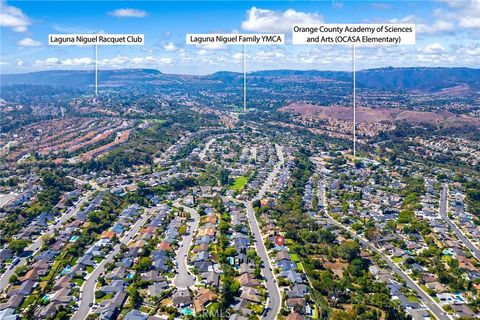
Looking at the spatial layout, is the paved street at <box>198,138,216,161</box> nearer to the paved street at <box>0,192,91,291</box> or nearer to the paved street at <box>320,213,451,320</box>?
the paved street at <box>0,192,91,291</box>

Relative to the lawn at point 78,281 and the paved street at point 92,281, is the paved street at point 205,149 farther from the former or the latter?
the lawn at point 78,281

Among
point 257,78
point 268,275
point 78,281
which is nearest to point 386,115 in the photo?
point 268,275

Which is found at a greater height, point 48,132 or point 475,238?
point 48,132

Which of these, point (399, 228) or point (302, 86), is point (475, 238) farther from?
point (302, 86)

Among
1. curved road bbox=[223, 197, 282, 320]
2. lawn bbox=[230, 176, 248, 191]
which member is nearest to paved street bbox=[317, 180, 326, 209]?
curved road bbox=[223, 197, 282, 320]

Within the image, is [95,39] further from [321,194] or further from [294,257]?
[321,194]

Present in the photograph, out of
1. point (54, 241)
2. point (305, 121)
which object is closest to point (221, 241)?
point (54, 241)
